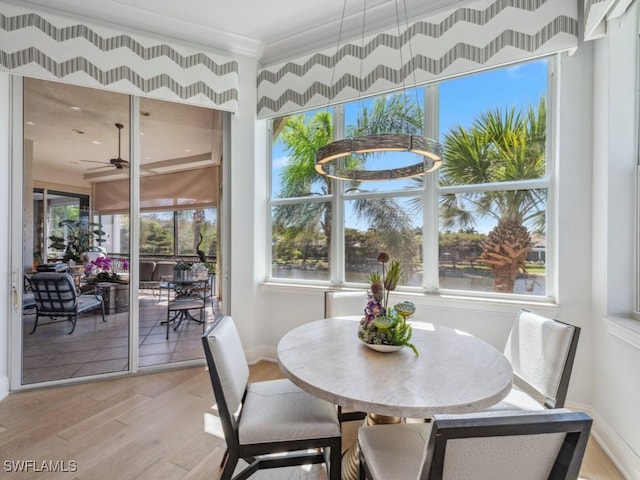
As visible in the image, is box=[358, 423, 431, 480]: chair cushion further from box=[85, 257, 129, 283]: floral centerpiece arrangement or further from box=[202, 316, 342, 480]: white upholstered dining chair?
box=[85, 257, 129, 283]: floral centerpiece arrangement

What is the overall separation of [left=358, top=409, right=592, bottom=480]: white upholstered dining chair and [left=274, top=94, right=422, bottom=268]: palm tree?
2158 millimetres

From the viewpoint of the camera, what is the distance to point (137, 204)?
A: 3025mm

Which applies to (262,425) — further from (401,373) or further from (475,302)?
(475,302)

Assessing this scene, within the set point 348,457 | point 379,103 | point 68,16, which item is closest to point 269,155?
point 379,103

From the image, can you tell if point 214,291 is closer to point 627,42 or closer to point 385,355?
point 385,355

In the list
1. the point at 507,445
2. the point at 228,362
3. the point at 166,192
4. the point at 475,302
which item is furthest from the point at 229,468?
the point at 166,192

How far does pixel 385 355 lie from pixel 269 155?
272 cm

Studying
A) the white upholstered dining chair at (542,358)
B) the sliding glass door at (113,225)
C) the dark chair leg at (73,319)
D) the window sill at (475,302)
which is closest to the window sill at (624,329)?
the window sill at (475,302)

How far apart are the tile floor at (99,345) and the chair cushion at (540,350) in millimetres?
2807

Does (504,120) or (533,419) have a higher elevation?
(504,120)

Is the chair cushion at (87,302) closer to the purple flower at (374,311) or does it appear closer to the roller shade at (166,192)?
the roller shade at (166,192)

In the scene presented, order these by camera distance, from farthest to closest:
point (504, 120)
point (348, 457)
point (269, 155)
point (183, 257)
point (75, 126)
A: point (269, 155) < point (183, 257) < point (75, 126) < point (504, 120) < point (348, 457)

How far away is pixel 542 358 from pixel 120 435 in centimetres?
261

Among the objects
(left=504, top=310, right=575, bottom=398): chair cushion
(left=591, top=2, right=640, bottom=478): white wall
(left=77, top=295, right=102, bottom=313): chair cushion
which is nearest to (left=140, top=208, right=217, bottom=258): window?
(left=77, top=295, right=102, bottom=313): chair cushion
